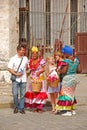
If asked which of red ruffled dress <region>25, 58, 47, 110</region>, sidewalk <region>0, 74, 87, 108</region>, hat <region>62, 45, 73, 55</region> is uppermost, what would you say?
hat <region>62, 45, 73, 55</region>

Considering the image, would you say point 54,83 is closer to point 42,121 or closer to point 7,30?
point 42,121

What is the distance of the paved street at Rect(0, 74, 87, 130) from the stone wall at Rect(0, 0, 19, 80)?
3885 mm

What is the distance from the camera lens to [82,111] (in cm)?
1174

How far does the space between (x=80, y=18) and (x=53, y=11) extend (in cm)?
155

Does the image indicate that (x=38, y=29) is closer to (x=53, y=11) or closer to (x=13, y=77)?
(x=53, y=11)

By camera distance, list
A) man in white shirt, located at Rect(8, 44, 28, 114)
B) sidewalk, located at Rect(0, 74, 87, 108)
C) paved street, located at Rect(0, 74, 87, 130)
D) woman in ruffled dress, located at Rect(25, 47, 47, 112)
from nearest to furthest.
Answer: paved street, located at Rect(0, 74, 87, 130) < man in white shirt, located at Rect(8, 44, 28, 114) < woman in ruffled dress, located at Rect(25, 47, 47, 112) < sidewalk, located at Rect(0, 74, 87, 108)

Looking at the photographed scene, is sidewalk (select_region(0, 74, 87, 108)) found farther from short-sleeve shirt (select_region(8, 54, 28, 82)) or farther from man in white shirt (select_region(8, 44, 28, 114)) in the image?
short-sleeve shirt (select_region(8, 54, 28, 82))

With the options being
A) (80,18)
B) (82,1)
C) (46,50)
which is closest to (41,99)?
(46,50)

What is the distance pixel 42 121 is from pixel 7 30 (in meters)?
6.02

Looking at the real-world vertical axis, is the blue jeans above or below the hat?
below

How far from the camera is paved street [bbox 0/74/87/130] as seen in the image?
9.55 meters

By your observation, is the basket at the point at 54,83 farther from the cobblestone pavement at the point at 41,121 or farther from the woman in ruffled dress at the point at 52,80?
the cobblestone pavement at the point at 41,121

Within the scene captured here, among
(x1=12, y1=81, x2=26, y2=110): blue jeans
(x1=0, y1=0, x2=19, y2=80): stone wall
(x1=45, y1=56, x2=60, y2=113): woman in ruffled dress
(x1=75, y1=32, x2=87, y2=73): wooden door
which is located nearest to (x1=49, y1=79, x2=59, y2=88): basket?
(x1=45, y1=56, x2=60, y2=113): woman in ruffled dress

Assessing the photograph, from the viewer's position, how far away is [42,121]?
10266mm
